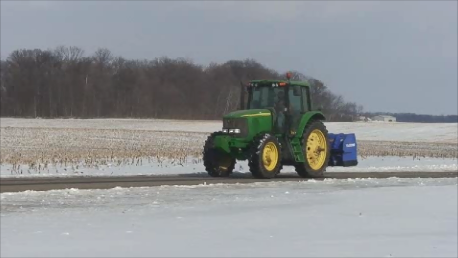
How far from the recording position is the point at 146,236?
29.3 feet

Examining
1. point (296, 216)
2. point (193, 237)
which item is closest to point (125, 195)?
point (296, 216)

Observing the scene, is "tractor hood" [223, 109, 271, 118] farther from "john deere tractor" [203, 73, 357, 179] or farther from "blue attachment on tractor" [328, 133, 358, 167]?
"blue attachment on tractor" [328, 133, 358, 167]

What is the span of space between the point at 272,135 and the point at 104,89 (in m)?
86.6

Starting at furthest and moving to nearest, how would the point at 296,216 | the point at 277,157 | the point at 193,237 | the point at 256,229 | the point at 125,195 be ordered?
1. the point at 277,157
2. the point at 125,195
3. the point at 296,216
4. the point at 256,229
5. the point at 193,237

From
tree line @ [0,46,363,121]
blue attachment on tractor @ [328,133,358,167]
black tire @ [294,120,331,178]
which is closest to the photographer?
black tire @ [294,120,331,178]

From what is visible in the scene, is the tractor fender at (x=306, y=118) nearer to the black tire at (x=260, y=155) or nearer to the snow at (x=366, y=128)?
the black tire at (x=260, y=155)

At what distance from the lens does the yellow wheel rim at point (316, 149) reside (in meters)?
19.0

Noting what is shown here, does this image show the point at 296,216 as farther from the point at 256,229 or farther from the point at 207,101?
the point at 207,101

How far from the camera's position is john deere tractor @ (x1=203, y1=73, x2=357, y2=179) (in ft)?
58.5

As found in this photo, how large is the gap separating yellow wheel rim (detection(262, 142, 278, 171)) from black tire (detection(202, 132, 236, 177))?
1355 mm

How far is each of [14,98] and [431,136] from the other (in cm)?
6202

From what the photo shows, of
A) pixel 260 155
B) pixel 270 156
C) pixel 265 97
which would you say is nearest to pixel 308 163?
pixel 270 156

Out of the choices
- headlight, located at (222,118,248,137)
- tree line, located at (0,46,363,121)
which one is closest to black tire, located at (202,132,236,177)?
A: headlight, located at (222,118,248,137)

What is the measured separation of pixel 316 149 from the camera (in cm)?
1919
